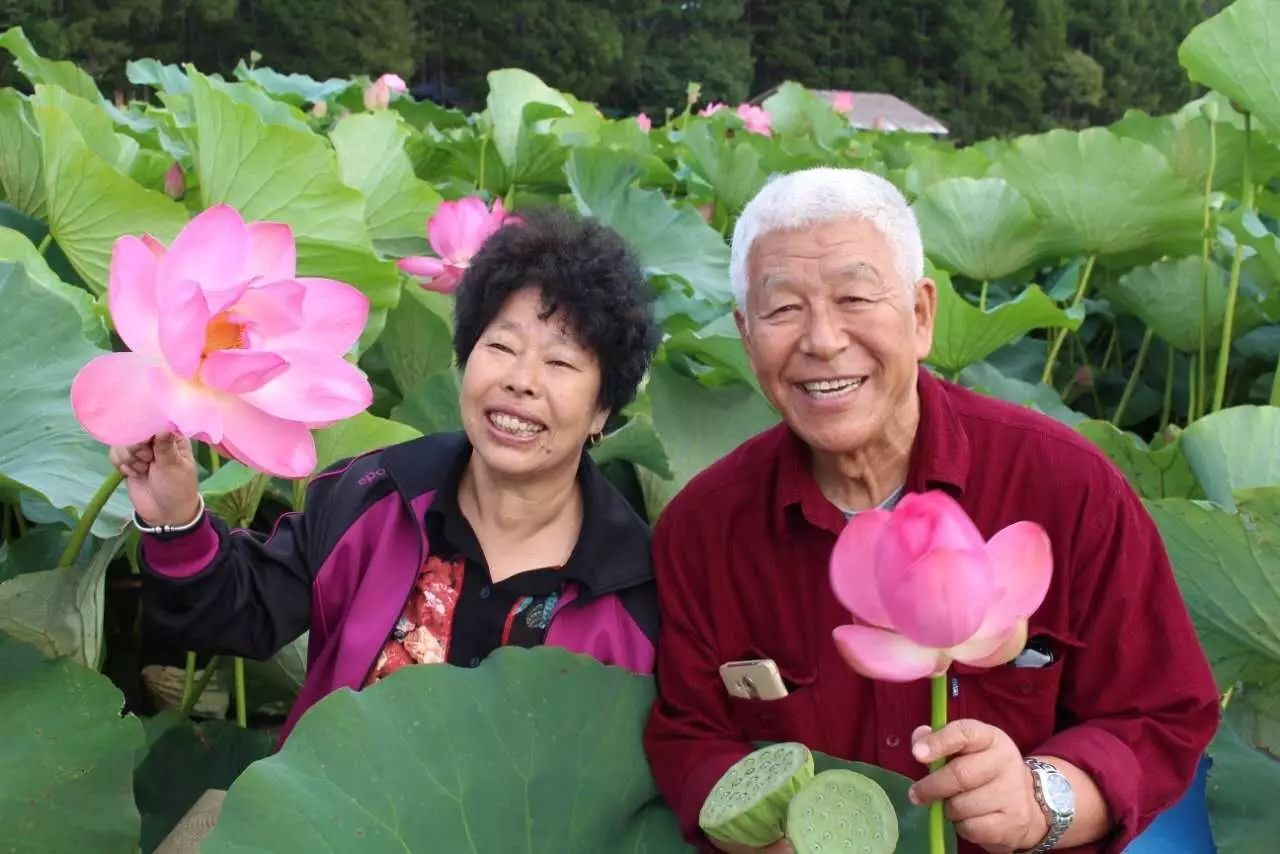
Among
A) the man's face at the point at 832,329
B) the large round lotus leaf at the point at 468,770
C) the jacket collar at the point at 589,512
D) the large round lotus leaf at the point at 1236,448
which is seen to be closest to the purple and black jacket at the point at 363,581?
the jacket collar at the point at 589,512

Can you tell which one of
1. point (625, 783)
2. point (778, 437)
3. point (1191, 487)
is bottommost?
point (625, 783)

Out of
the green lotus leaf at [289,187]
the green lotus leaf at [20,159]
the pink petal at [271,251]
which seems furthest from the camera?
the green lotus leaf at [20,159]

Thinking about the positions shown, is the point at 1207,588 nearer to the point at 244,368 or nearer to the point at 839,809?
the point at 839,809

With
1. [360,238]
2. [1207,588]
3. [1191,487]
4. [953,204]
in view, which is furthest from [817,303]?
[953,204]

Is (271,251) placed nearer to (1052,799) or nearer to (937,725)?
(937,725)

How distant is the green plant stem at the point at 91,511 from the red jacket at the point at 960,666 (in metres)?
0.47

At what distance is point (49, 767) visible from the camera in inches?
38.4

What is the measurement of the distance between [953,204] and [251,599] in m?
1.30

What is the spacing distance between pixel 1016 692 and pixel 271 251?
678mm

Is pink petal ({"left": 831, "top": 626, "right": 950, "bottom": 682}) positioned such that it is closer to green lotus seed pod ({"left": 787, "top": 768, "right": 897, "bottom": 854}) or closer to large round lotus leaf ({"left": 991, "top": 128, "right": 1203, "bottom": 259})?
green lotus seed pod ({"left": 787, "top": 768, "right": 897, "bottom": 854})

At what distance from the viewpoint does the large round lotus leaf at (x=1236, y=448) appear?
130 centimetres

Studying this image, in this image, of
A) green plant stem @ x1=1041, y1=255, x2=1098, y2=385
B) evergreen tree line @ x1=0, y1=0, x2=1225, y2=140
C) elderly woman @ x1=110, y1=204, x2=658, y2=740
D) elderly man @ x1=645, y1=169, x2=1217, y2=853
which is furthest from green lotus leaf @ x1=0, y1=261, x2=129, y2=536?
evergreen tree line @ x1=0, y1=0, x2=1225, y2=140

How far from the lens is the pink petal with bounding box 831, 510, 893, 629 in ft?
2.00

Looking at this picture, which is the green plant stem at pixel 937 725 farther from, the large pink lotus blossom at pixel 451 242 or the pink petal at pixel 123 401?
the large pink lotus blossom at pixel 451 242
